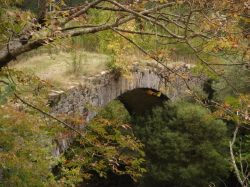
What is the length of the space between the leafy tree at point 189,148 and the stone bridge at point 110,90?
58.0 inches

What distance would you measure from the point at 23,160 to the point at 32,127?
0.57 meters

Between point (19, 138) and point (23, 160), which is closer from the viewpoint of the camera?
point (23, 160)

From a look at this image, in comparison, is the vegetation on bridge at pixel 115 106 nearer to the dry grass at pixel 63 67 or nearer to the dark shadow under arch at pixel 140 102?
the dry grass at pixel 63 67

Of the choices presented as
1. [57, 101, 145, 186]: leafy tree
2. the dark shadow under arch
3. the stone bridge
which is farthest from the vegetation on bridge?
the dark shadow under arch

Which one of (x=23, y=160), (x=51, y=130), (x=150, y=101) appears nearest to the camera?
(x=23, y=160)

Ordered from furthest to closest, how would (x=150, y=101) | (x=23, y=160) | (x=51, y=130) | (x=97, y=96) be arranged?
(x=150, y=101)
(x=97, y=96)
(x=51, y=130)
(x=23, y=160)

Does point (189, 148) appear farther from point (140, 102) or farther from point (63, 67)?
point (63, 67)

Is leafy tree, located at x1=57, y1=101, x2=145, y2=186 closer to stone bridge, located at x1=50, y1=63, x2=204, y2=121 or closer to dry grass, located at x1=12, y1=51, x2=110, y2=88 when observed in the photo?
stone bridge, located at x1=50, y1=63, x2=204, y2=121

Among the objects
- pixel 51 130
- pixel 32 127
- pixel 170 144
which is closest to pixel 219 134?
pixel 170 144

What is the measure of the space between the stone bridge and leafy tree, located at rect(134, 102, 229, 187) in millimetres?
1473

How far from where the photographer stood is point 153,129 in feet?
46.5

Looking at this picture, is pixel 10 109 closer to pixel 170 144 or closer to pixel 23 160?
pixel 23 160

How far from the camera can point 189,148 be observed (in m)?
13.3

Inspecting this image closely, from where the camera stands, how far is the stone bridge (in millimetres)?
7099
